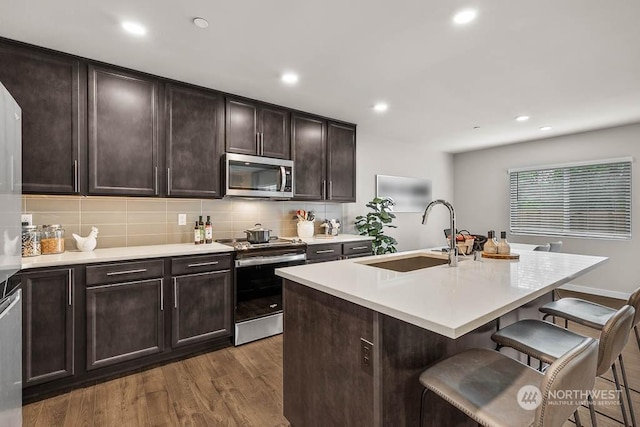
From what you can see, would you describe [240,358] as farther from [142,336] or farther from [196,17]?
[196,17]

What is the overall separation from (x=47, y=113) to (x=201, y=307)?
1.86m

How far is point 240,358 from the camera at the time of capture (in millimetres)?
2615

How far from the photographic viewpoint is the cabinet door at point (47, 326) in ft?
6.42

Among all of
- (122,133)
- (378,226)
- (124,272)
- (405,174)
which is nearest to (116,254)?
(124,272)

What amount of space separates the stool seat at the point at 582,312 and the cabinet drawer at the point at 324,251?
6.65 feet

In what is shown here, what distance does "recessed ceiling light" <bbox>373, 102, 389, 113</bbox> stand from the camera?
3432 millimetres

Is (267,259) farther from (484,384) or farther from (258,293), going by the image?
(484,384)

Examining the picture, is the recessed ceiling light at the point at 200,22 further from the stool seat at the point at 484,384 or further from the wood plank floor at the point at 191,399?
the wood plank floor at the point at 191,399

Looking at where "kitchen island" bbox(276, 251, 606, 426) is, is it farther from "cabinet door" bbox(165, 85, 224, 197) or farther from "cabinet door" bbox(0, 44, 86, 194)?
"cabinet door" bbox(0, 44, 86, 194)

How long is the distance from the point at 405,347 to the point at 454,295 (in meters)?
0.29

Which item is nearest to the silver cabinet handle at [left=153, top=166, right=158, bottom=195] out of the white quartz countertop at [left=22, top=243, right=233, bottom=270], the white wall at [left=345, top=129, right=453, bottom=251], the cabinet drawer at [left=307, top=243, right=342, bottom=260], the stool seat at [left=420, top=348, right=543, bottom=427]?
the white quartz countertop at [left=22, top=243, right=233, bottom=270]

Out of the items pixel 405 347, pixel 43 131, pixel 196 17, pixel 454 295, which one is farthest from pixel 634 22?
pixel 43 131

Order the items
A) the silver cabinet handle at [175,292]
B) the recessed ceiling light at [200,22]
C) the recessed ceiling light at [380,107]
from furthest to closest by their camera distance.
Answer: the recessed ceiling light at [380,107] < the silver cabinet handle at [175,292] < the recessed ceiling light at [200,22]

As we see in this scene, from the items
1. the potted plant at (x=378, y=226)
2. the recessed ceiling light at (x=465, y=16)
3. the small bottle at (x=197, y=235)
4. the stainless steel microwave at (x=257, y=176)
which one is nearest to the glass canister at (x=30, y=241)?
the small bottle at (x=197, y=235)
